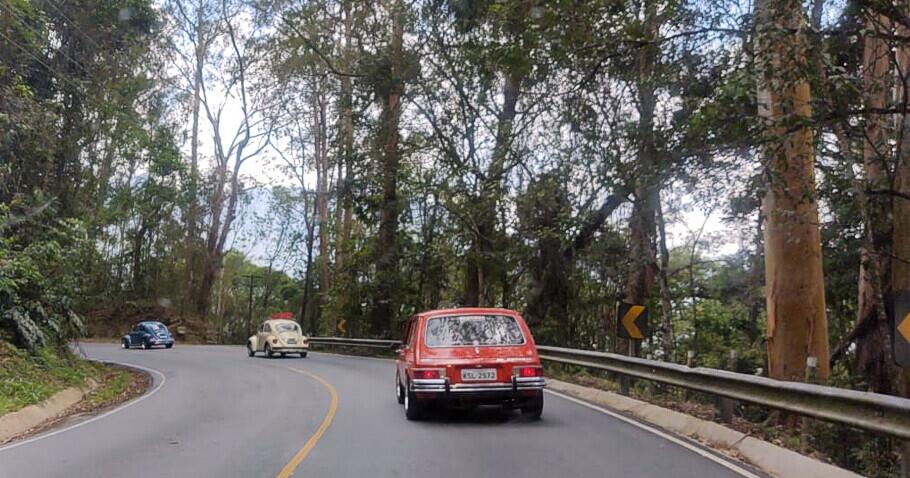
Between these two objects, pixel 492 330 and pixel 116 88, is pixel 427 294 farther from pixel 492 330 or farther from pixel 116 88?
pixel 492 330

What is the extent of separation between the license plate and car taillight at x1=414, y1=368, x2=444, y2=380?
30 centimetres

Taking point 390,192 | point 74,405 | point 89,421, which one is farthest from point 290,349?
point 89,421

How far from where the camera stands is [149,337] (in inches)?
1508

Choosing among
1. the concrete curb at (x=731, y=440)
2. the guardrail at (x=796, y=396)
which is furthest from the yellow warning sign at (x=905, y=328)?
the concrete curb at (x=731, y=440)

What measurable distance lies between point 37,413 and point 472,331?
7360 mm

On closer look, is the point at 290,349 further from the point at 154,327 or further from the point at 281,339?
the point at 154,327

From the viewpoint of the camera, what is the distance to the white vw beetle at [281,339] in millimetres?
29438

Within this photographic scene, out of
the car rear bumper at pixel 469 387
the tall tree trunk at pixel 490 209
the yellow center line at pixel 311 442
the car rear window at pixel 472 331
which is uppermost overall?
the tall tree trunk at pixel 490 209

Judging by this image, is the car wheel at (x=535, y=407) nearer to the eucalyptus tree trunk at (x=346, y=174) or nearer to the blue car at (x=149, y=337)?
the eucalyptus tree trunk at (x=346, y=174)

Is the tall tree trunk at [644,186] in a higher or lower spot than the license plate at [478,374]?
higher

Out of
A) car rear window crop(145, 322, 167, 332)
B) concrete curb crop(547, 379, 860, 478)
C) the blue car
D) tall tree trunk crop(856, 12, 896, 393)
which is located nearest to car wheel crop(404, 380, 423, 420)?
concrete curb crop(547, 379, 860, 478)

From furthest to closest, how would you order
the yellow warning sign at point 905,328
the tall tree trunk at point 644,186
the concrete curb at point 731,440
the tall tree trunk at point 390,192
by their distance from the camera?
the tall tree trunk at point 390,192 → the tall tree trunk at point 644,186 → the yellow warning sign at point 905,328 → the concrete curb at point 731,440

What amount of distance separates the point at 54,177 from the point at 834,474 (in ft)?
70.8

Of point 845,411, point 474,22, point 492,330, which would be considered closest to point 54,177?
point 474,22
